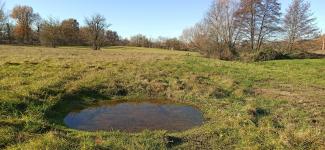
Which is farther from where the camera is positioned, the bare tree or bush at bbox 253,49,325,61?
the bare tree

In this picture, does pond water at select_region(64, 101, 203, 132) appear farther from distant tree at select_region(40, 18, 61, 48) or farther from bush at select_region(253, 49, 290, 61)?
distant tree at select_region(40, 18, 61, 48)

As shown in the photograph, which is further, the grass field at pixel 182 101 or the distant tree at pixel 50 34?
the distant tree at pixel 50 34

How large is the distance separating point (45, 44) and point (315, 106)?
61426 mm

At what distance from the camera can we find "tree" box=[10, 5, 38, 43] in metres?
73.0

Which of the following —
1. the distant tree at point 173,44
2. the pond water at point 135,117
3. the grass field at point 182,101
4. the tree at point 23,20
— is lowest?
the pond water at point 135,117

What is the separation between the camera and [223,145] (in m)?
6.89

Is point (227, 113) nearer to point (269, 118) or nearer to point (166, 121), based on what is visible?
point (269, 118)

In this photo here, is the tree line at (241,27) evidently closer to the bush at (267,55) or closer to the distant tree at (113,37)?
the bush at (267,55)

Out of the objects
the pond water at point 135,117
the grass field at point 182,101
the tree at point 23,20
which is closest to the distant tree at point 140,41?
the tree at point 23,20

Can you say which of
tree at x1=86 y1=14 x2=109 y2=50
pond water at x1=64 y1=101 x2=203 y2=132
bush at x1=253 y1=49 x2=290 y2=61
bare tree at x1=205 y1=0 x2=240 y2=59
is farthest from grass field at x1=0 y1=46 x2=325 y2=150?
→ tree at x1=86 y1=14 x2=109 y2=50

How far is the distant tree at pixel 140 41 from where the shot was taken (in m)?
86.8

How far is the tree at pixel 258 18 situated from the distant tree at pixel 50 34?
132ft

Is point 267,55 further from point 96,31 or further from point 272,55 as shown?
point 96,31

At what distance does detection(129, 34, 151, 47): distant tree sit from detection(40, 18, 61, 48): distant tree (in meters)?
25.6
